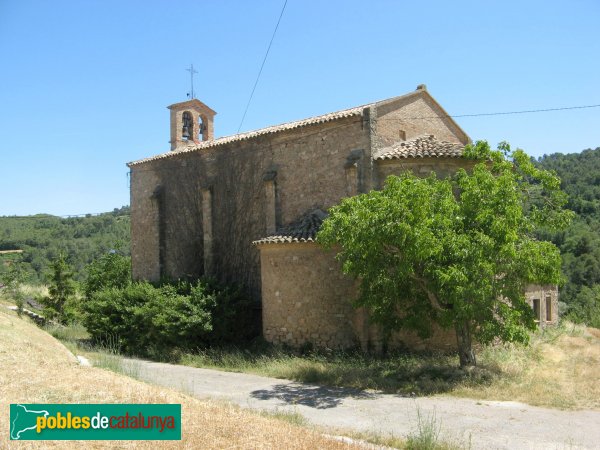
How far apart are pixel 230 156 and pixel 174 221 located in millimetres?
4303

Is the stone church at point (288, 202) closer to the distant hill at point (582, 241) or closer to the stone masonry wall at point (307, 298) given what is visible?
the stone masonry wall at point (307, 298)

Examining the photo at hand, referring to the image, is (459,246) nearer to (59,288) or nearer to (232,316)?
(232,316)

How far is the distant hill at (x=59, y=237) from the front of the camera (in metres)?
51.7

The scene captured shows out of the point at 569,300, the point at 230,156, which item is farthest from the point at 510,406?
the point at 569,300

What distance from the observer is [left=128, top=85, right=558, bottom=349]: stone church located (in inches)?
581

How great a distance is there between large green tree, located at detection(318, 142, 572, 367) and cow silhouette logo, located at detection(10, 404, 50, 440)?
23.1ft

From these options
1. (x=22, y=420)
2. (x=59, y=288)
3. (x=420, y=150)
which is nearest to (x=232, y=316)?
(x=420, y=150)

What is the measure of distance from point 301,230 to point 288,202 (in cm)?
218

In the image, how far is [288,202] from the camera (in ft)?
56.6

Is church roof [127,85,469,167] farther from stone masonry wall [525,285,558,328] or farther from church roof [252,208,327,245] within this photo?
stone masonry wall [525,285,558,328]

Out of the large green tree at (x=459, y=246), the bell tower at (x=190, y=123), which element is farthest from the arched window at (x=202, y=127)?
the large green tree at (x=459, y=246)

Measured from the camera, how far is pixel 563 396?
1048 cm

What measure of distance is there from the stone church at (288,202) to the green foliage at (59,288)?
579cm

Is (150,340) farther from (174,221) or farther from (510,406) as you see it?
(510,406)
